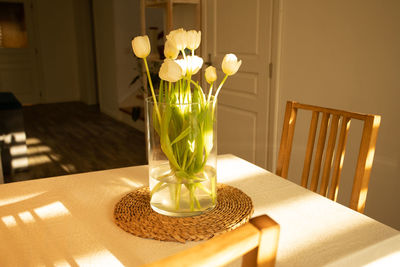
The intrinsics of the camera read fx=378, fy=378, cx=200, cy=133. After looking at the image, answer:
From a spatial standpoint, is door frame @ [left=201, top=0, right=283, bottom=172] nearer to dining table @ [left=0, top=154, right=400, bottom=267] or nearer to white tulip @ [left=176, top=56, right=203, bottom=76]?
dining table @ [left=0, top=154, right=400, bottom=267]

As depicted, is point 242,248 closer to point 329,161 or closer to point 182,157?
point 182,157

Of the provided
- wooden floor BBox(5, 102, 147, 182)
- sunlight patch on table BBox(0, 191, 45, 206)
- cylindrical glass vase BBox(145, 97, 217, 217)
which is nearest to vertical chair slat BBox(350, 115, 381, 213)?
cylindrical glass vase BBox(145, 97, 217, 217)

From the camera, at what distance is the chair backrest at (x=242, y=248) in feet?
1.35

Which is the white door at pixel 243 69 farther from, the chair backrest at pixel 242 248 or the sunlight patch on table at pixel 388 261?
the chair backrest at pixel 242 248

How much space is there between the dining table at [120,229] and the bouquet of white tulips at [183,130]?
0.14m

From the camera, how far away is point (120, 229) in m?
0.94

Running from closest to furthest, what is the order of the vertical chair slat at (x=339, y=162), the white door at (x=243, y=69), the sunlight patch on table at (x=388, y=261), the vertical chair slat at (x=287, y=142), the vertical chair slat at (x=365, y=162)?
the sunlight patch on table at (x=388, y=261), the vertical chair slat at (x=365, y=162), the vertical chair slat at (x=339, y=162), the vertical chair slat at (x=287, y=142), the white door at (x=243, y=69)

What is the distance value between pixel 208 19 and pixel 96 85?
4505 millimetres

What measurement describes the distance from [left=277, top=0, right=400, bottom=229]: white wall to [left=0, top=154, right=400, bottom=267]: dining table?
1123mm

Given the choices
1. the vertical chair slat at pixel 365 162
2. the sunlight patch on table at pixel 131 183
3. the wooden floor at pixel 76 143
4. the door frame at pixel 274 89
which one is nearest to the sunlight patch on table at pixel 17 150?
the wooden floor at pixel 76 143

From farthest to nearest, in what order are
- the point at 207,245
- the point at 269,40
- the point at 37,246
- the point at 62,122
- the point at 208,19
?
the point at 62,122, the point at 208,19, the point at 269,40, the point at 37,246, the point at 207,245

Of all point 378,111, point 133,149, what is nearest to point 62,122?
point 133,149

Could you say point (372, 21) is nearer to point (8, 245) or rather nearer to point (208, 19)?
point (208, 19)

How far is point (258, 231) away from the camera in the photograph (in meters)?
0.43
